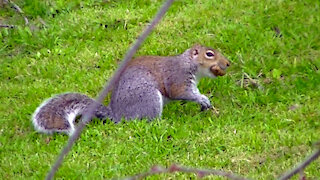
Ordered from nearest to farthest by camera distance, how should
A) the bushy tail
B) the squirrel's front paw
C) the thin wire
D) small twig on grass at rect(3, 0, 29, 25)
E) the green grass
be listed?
the thin wire
the green grass
the bushy tail
the squirrel's front paw
small twig on grass at rect(3, 0, 29, 25)

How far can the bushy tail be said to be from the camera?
12.6 ft

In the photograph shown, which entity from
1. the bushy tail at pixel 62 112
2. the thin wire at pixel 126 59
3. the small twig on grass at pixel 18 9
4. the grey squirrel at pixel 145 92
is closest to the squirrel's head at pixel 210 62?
the grey squirrel at pixel 145 92

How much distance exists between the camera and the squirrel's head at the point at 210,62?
166 inches

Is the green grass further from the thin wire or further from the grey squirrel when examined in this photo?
the thin wire

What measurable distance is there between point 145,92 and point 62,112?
0.55 meters

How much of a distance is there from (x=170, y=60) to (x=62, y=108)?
87cm

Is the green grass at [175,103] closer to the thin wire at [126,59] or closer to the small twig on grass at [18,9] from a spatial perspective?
the small twig on grass at [18,9]

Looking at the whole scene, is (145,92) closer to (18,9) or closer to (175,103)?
(175,103)

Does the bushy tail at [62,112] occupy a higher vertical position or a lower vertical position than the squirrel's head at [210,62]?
lower

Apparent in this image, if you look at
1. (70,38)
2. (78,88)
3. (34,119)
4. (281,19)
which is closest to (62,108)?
(34,119)

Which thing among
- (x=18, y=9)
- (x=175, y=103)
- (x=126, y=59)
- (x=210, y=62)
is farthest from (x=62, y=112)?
(x=126, y=59)

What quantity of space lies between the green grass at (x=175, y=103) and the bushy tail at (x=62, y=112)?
77 millimetres

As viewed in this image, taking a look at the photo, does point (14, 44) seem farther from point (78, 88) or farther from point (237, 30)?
point (237, 30)

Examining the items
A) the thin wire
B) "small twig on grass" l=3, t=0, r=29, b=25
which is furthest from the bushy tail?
the thin wire
